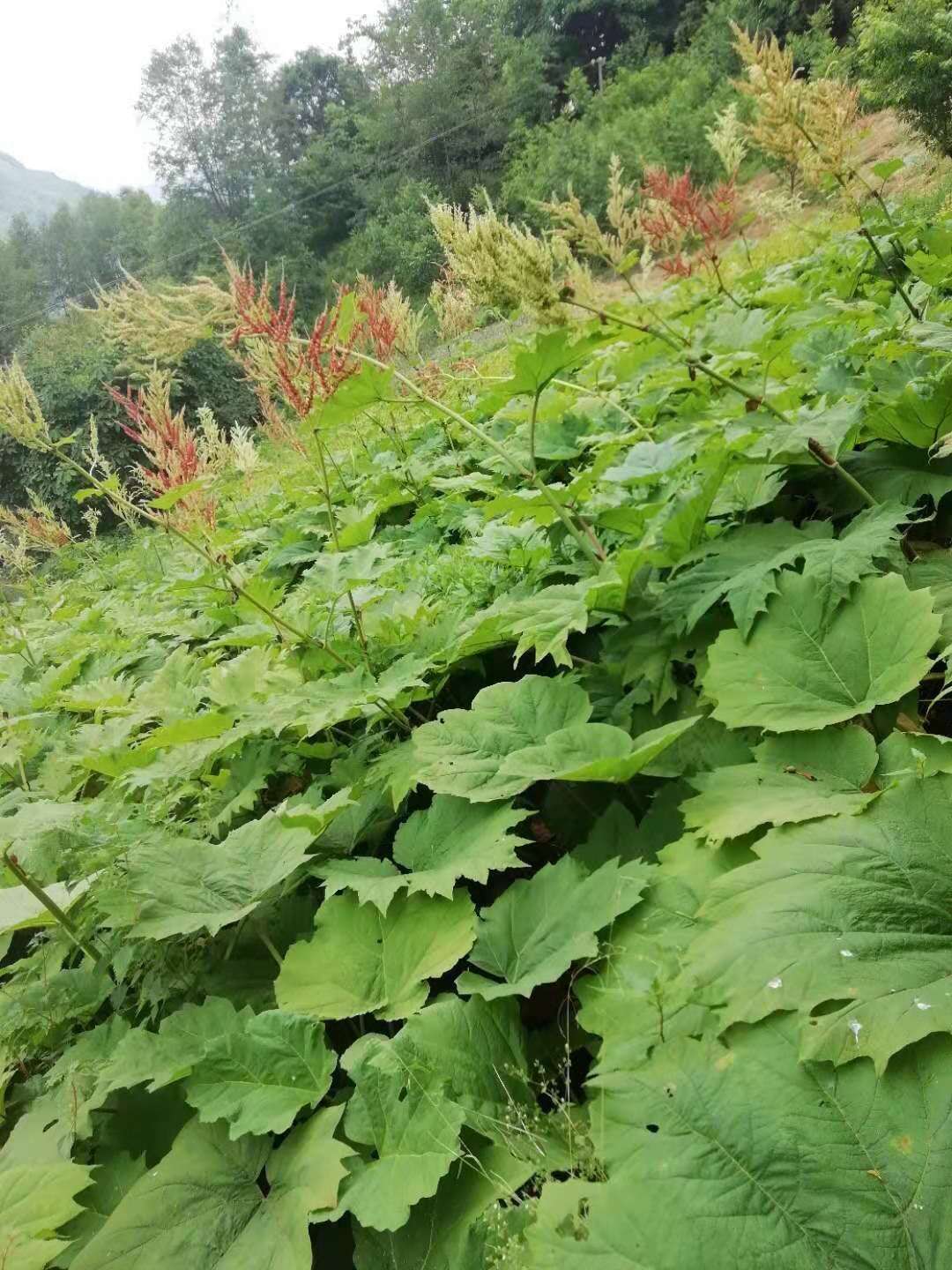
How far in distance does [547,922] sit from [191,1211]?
0.81 metres

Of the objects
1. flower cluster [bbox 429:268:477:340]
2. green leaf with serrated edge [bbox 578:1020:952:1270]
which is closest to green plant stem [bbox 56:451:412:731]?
green leaf with serrated edge [bbox 578:1020:952:1270]

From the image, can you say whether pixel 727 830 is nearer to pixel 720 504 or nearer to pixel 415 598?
pixel 720 504

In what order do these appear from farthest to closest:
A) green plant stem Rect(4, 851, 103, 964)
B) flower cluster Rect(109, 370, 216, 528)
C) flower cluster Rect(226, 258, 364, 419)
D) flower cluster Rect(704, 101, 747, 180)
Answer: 1. flower cluster Rect(704, 101, 747, 180)
2. flower cluster Rect(109, 370, 216, 528)
3. flower cluster Rect(226, 258, 364, 419)
4. green plant stem Rect(4, 851, 103, 964)

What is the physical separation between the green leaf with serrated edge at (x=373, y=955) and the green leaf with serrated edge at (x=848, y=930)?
58cm

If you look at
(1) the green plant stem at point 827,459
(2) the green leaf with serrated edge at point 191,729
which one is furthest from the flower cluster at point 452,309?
(2) the green leaf with serrated edge at point 191,729

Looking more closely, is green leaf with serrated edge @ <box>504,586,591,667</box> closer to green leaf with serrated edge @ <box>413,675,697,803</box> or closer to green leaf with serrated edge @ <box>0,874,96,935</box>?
green leaf with serrated edge @ <box>413,675,697,803</box>

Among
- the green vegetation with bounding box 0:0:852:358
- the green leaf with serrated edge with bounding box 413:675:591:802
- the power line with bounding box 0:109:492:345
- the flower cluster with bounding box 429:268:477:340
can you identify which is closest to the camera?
the green leaf with serrated edge with bounding box 413:675:591:802

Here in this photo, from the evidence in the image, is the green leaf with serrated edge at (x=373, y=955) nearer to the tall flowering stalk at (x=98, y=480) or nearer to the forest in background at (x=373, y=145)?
the tall flowering stalk at (x=98, y=480)

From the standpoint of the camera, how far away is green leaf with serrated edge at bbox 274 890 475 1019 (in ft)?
4.91

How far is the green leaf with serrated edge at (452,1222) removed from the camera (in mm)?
1125

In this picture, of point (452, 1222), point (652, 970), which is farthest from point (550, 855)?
point (452, 1222)

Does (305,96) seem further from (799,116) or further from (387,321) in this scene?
(799,116)

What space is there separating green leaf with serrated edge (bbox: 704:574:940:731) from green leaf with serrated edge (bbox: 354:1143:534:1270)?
939mm

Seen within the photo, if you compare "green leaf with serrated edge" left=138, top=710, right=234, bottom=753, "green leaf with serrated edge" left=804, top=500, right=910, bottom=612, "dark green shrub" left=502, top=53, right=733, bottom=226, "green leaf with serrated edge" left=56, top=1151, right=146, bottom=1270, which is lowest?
"green leaf with serrated edge" left=56, top=1151, right=146, bottom=1270
